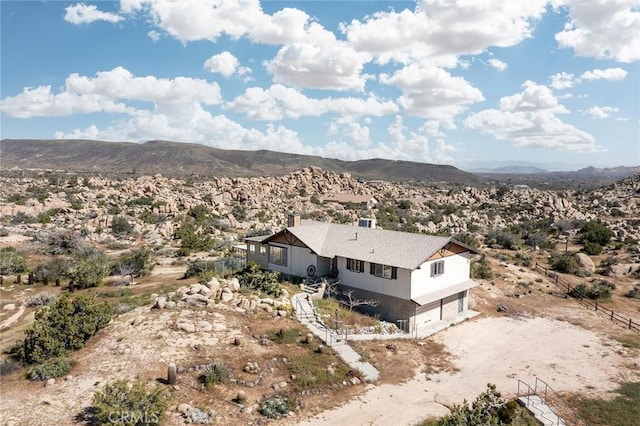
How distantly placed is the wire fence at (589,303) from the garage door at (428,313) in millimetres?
11172

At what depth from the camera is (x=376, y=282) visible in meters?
24.8

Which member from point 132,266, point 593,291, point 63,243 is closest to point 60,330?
point 132,266

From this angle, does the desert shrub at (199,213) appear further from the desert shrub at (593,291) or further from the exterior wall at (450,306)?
the desert shrub at (593,291)

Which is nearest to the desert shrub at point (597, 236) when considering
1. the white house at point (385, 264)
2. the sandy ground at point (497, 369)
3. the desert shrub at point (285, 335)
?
the sandy ground at point (497, 369)

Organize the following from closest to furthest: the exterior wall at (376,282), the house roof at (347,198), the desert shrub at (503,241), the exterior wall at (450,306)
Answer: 1. the exterior wall at (376,282)
2. the exterior wall at (450,306)
3. the desert shrub at (503,241)
4. the house roof at (347,198)

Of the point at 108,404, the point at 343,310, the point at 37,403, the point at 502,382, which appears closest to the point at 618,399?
the point at 502,382

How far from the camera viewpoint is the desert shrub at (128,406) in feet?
40.5

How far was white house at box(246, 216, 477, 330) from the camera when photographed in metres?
24.0

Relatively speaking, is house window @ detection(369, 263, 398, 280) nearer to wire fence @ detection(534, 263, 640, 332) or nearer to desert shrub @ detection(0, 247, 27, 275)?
wire fence @ detection(534, 263, 640, 332)

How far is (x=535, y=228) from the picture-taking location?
62.4 metres

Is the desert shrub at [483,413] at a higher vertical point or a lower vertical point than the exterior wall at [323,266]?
lower

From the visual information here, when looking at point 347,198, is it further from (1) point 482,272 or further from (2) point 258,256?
(2) point 258,256

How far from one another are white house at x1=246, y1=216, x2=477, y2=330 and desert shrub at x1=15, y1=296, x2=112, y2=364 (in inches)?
464

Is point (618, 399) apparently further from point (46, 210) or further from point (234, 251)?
point (46, 210)
